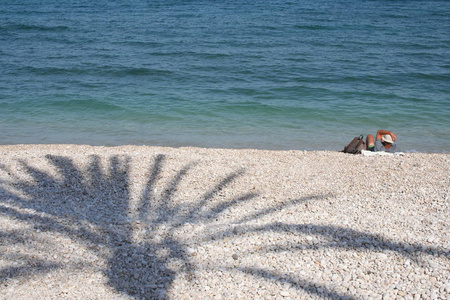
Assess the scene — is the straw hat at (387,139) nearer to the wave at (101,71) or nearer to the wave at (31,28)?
the wave at (101,71)

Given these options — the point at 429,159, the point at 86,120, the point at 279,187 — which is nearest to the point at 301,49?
the point at 86,120

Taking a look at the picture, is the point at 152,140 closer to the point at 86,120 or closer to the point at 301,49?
the point at 86,120

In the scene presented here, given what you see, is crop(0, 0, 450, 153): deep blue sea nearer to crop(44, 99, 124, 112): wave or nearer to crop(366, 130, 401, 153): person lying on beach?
crop(44, 99, 124, 112): wave

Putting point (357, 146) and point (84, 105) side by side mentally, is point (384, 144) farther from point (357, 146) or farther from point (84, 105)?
point (84, 105)

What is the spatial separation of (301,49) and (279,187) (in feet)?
53.4

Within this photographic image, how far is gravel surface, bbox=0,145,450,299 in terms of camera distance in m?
4.47

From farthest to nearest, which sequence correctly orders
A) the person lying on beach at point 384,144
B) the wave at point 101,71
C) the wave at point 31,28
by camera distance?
the wave at point 31,28 < the wave at point 101,71 < the person lying on beach at point 384,144

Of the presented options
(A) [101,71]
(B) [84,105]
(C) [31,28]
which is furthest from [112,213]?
(C) [31,28]

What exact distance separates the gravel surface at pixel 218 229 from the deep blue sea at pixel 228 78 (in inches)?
159

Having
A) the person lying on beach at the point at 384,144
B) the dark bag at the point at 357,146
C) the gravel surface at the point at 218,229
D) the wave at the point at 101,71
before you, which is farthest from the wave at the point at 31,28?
the person lying on beach at the point at 384,144

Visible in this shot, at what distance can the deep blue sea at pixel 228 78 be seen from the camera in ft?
41.5

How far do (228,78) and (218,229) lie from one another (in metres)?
12.9

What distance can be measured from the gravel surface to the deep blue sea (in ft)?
13.2

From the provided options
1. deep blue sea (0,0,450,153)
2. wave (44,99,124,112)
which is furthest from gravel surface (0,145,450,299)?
wave (44,99,124,112)
